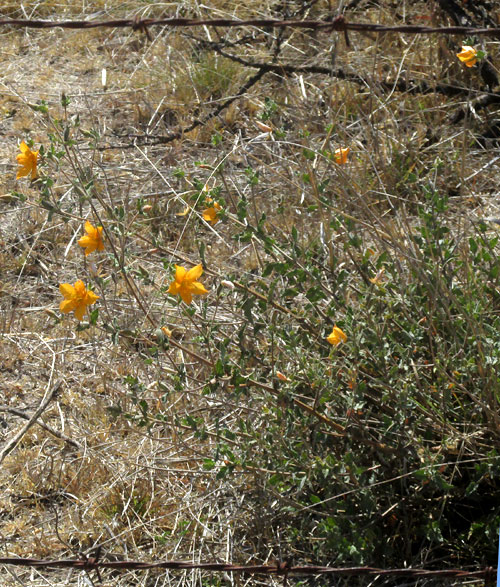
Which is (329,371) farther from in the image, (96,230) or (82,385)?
(82,385)

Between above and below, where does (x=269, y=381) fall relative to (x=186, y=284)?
below

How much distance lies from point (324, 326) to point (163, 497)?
727mm

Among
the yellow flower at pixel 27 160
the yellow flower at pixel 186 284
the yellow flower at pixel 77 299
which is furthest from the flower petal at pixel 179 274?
the yellow flower at pixel 27 160

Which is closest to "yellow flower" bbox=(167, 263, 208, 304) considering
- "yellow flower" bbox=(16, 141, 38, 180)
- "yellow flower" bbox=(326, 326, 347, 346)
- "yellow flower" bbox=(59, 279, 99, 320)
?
"yellow flower" bbox=(59, 279, 99, 320)

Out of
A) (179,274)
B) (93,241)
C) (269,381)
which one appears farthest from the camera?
(269,381)

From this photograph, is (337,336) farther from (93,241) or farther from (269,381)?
(93,241)

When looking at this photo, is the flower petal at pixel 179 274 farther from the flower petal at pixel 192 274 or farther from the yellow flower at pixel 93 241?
the yellow flower at pixel 93 241

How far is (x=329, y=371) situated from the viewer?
2100 mm

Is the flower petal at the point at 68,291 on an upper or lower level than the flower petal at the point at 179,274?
lower

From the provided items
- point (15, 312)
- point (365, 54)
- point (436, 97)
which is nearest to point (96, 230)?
point (15, 312)

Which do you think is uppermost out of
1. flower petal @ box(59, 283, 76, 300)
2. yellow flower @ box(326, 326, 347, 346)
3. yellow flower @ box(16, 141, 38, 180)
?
yellow flower @ box(16, 141, 38, 180)

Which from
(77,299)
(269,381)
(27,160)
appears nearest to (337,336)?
(269,381)

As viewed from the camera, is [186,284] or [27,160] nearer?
[186,284]

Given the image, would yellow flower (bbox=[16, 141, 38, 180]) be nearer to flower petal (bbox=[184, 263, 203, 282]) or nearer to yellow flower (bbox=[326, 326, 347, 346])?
flower petal (bbox=[184, 263, 203, 282])
